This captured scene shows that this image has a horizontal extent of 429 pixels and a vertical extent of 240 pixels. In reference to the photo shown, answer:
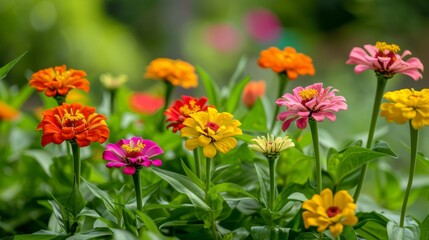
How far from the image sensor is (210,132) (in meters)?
0.64

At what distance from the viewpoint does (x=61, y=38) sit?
4.09 meters

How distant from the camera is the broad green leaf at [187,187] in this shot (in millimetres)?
677

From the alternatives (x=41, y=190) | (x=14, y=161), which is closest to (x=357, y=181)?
(x=41, y=190)

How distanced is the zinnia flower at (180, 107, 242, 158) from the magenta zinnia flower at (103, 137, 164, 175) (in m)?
0.04

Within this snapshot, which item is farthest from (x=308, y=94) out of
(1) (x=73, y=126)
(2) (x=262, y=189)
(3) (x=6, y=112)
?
(3) (x=6, y=112)

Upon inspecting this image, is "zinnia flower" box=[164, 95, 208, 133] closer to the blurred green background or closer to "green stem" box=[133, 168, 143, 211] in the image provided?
"green stem" box=[133, 168, 143, 211]

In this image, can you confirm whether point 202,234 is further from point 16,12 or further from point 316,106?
point 16,12

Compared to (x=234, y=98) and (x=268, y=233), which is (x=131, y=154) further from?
(x=234, y=98)

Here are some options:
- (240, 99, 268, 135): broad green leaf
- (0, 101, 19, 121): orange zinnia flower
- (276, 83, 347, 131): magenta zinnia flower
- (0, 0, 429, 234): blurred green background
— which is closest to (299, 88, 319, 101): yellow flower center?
(276, 83, 347, 131): magenta zinnia flower

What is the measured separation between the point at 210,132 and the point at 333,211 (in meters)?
0.14

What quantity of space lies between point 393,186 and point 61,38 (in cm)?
334

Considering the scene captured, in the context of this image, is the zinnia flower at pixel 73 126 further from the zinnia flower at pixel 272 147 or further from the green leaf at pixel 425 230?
the green leaf at pixel 425 230

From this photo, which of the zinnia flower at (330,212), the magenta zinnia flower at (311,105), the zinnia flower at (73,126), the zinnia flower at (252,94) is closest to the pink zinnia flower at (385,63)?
the magenta zinnia flower at (311,105)

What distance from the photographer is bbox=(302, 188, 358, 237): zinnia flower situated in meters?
0.57
